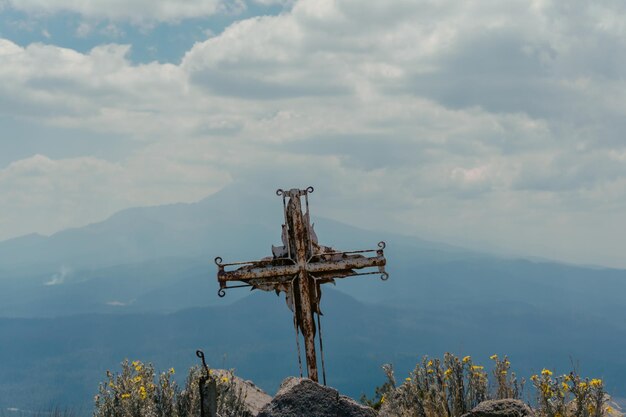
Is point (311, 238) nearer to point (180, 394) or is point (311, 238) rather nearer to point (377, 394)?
point (180, 394)

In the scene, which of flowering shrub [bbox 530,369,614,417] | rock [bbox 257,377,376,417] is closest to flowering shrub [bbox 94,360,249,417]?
rock [bbox 257,377,376,417]

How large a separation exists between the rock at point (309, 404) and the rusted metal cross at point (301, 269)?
2501 mm

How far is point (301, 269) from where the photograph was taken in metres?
13.9

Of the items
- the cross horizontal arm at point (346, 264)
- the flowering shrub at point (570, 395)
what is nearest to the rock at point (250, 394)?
the cross horizontal arm at point (346, 264)

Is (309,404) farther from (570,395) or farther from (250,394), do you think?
(250,394)

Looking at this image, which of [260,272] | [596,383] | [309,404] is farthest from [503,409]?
[260,272]

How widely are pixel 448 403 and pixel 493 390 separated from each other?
1.00m

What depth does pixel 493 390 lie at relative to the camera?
543 inches

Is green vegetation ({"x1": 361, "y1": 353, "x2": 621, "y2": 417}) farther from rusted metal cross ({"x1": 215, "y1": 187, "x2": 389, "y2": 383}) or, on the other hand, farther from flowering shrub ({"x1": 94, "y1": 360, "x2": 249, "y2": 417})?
flowering shrub ({"x1": 94, "y1": 360, "x2": 249, "y2": 417})

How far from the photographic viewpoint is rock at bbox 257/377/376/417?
36.0 feet

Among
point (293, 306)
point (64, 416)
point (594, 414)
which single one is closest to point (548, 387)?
point (594, 414)

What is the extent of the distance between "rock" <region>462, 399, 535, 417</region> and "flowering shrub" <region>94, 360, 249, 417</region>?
4.03m

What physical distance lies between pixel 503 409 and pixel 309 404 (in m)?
2.79

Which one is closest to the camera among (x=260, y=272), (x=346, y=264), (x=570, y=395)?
(x=570, y=395)
